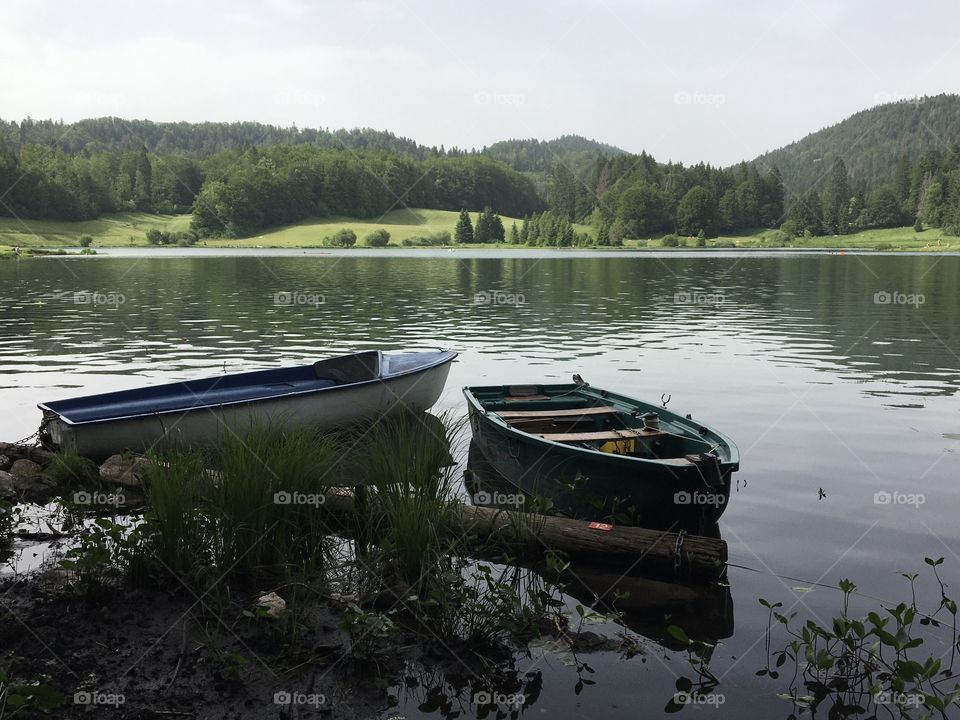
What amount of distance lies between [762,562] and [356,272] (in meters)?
70.5

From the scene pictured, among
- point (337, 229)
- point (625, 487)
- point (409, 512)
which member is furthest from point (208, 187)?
point (409, 512)

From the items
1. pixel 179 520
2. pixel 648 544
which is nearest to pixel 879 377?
pixel 648 544

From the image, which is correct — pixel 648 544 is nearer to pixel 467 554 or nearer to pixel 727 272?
pixel 467 554

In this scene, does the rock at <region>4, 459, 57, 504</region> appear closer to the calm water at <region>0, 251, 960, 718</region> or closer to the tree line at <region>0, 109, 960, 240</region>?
the calm water at <region>0, 251, 960, 718</region>

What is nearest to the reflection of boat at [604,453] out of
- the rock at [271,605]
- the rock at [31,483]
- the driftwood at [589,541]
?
the driftwood at [589,541]

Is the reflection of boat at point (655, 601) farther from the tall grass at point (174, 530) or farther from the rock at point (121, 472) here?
the rock at point (121, 472)

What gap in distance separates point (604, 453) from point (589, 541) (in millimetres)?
1294

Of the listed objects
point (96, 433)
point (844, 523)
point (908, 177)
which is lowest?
point (844, 523)

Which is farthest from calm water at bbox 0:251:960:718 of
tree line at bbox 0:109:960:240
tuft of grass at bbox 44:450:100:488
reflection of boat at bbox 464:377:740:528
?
tree line at bbox 0:109:960:240

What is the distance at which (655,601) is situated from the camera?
7.81m

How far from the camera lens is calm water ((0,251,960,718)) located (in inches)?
326

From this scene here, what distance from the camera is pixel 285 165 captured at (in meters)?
187

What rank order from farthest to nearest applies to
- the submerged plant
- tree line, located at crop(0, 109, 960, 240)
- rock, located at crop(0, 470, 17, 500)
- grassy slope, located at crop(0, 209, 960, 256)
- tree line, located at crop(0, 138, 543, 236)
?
tree line, located at crop(0, 109, 960, 240) < tree line, located at crop(0, 138, 543, 236) < grassy slope, located at crop(0, 209, 960, 256) < rock, located at crop(0, 470, 17, 500) < the submerged plant

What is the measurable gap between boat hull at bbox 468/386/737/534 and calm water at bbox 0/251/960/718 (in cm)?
82
